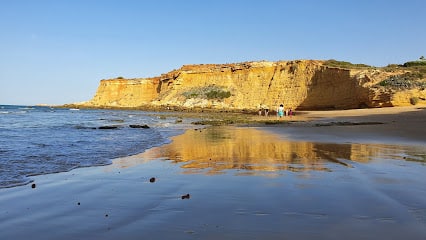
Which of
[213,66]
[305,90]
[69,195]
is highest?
[213,66]

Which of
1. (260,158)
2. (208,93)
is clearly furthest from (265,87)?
(260,158)

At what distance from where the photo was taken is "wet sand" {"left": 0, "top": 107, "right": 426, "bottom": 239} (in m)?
3.29

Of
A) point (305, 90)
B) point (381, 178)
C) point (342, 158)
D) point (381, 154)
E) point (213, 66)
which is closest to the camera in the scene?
point (381, 178)

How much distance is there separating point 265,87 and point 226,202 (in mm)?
66199

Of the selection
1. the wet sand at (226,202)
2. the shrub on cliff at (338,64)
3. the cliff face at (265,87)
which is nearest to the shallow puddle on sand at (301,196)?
the wet sand at (226,202)

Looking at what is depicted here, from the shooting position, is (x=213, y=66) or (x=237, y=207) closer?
(x=237, y=207)

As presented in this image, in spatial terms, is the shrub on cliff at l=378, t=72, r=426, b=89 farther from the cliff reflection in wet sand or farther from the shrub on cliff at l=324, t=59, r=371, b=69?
the cliff reflection in wet sand

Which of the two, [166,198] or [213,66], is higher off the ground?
[213,66]

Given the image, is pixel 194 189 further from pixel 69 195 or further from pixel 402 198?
pixel 402 198

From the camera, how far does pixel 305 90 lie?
61.6 meters

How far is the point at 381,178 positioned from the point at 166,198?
11.4ft

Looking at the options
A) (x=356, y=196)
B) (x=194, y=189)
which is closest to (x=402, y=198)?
(x=356, y=196)

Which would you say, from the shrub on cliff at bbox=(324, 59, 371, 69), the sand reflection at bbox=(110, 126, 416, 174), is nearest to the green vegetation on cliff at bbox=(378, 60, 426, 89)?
the shrub on cliff at bbox=(324, 59, 371, 69)

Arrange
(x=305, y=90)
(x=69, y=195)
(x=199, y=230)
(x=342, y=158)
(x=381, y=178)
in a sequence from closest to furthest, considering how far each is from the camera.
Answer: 1. (x=199, y=230)
2. (x=69, y=195)
3. (x=381, y=178)
4. (x=342, y=158)
5. (x=305, y=90)
